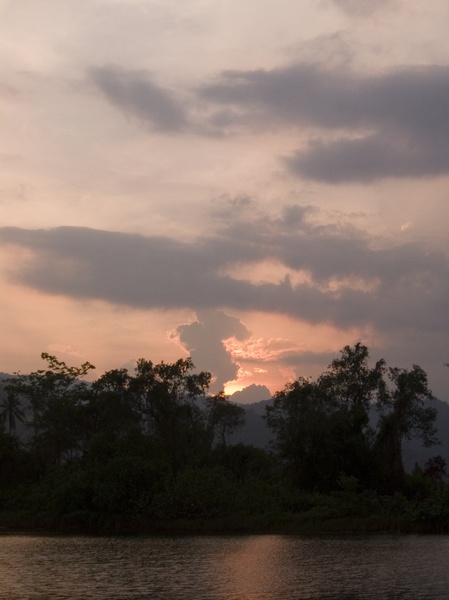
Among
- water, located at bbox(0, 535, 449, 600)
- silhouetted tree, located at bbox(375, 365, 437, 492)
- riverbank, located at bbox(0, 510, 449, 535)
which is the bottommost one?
water, located at bbox(0, 535, 449, 600)

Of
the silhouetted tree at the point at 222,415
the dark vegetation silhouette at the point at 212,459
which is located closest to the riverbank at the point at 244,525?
the dark vegetation silhouette at the point at 212,459

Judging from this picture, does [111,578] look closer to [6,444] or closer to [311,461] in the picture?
[311,461]

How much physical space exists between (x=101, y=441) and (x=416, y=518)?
1172 inches

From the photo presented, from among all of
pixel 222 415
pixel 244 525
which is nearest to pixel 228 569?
pixel 244 525

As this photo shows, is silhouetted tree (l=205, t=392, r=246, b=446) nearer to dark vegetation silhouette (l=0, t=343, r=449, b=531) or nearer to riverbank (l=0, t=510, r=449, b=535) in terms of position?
dark vegetation silhouette (l=0, t=343, r=449, b=531)

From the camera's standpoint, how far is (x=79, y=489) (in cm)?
→ 6700

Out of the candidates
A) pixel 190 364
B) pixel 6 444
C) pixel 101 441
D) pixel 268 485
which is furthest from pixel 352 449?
pixel 6 444

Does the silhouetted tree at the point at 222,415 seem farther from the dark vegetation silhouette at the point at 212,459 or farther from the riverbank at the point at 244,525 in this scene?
the riverbank at the point at 244,525

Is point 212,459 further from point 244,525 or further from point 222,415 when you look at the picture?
point 244,525

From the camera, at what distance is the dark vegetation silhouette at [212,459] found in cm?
6462

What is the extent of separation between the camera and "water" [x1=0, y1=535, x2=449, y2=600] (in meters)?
32.0

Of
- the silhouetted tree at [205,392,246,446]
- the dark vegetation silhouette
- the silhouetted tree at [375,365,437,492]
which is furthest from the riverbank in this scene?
the silhouetted tree at [205,392,246,446]

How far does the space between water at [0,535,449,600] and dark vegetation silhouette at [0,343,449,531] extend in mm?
8890

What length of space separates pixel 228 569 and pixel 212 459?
43673mm
